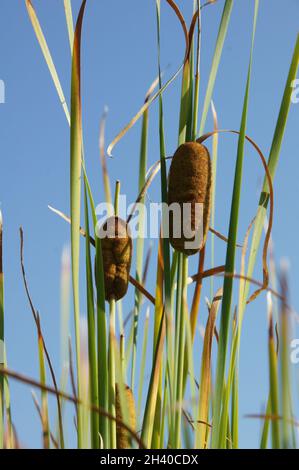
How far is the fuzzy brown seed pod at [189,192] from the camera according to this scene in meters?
1.23

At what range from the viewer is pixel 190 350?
4.26ft

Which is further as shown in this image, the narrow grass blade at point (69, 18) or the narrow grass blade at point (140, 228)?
the narrow grass blade at point (140, 228)

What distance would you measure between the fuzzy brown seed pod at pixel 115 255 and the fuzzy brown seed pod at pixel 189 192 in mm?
109

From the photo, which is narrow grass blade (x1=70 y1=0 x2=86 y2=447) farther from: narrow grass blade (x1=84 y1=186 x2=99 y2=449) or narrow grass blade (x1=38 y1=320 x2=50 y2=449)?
narrow grass blade (x1=38 y1=320 x2=50 y2=449)

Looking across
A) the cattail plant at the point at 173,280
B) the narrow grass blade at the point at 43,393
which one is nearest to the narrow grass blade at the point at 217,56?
the cattail plant at the point at 173,280

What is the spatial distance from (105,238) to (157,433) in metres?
0.43

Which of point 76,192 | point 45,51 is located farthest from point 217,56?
point 76,192

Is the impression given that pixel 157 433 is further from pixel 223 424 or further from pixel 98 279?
pixel 98 279

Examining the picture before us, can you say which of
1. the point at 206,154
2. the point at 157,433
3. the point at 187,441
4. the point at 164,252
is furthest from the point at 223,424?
the point at 206,154

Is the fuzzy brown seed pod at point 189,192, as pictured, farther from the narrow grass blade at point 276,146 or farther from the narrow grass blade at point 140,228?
the narrow grass blade at point 140,228

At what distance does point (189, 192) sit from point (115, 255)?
201mm

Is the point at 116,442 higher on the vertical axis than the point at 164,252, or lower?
lower
